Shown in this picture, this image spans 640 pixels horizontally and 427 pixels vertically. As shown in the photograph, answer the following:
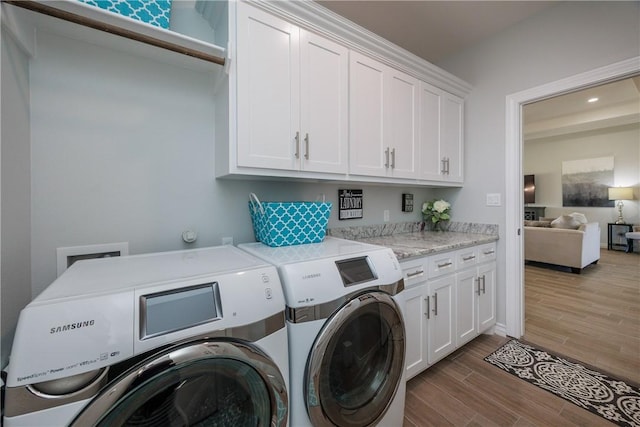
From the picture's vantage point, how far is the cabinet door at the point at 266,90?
129 centimetres

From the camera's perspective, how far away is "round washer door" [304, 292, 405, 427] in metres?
0.97

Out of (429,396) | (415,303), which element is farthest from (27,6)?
(429,396)

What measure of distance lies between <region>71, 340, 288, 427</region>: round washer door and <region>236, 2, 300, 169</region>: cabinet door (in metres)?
0.88

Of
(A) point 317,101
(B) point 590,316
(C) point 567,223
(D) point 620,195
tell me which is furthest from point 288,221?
(D) point 620,195

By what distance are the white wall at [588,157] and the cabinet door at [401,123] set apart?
614 cm

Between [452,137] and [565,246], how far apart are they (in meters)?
3.40

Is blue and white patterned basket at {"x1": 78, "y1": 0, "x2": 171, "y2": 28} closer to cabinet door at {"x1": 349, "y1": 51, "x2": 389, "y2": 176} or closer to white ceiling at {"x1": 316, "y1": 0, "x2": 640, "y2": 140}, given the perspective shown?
cabinet door at {"x1": 349, "y1": 51, "x2": 389, "y2": 176}

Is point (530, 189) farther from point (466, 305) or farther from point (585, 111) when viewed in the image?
point (466, 305)

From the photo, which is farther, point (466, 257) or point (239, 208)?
point (466, 257)

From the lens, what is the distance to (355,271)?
1125 millimetres

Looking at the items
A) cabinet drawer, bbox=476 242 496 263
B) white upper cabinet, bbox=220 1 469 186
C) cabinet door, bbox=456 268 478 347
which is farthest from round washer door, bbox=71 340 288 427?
cabinet drawer, bbox=476 242 496 263

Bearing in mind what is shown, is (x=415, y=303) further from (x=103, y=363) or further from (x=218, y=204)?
(x=103, y=363)

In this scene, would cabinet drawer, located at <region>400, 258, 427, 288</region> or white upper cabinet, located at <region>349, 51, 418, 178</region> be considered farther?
white upper cabinet, located at <region>349, 51, 418, 178</region>

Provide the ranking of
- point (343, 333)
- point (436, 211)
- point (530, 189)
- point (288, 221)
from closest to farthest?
1. point (343, 333)
2. point (288, 221)
3. point (436, 211)
4. point (530, 189)
